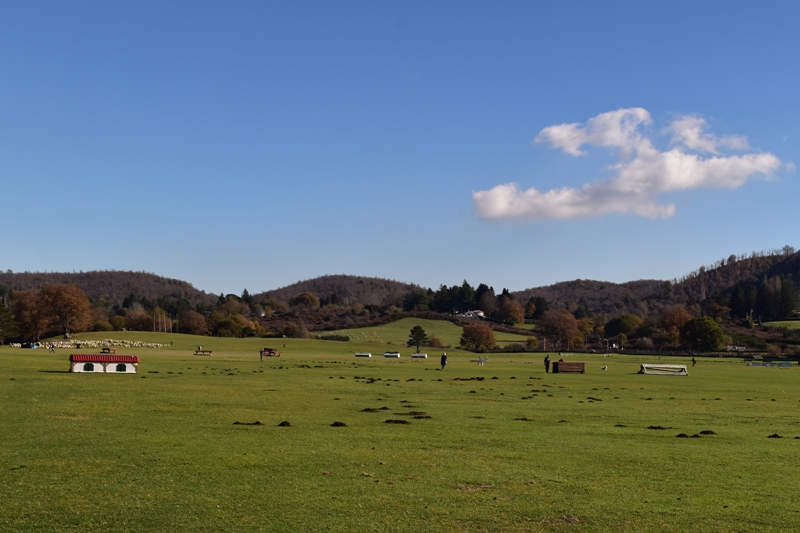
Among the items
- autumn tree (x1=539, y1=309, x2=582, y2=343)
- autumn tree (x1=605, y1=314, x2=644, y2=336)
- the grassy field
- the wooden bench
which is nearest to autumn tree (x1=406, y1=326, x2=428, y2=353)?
autumn tree (x1=539, y1=309, x2=582, y2=343)

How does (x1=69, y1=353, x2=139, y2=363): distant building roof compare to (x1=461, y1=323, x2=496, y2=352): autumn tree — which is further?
(x1=461, y1=323, x2=496, y2=352): autumn tree

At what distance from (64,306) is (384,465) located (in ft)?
423

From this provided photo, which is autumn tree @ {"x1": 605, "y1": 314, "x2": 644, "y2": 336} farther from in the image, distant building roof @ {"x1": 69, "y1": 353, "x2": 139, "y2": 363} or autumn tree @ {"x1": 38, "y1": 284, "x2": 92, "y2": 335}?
distant building roof @ {"x1": 69, "y1": 353, "x2": 139, "y2": 363}

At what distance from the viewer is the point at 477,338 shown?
147250mm

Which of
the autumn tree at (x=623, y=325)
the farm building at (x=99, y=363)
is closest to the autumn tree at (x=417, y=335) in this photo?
the autumn tree at (x=623, y=325)

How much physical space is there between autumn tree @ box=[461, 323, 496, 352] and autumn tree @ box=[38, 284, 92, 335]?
7361 centimetres

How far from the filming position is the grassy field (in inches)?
408

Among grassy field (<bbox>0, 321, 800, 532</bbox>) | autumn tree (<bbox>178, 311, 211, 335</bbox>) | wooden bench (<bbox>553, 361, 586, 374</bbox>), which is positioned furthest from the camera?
autumn tree (<bbox>178, 311, 211, 335</bbox>)

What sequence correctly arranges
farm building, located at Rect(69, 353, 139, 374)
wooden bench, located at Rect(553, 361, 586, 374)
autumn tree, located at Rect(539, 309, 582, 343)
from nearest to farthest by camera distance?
1. farm building, located at Rect(69, 353, 139, 374)
2. wooden bench, located at Rect(553, 361, 586, 374)
3. autumn tree, located at Rect(539, 309, 582, 343)

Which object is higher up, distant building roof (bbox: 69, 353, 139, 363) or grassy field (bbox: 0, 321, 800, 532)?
distant building roof (bbox: 69, 353, 139, 363)

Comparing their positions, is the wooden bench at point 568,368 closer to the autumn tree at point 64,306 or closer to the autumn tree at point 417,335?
the autumn tree at point 417,335

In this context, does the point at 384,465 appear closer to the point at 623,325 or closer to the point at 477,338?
the point at 477,338

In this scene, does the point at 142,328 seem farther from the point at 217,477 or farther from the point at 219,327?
the point at 217,477

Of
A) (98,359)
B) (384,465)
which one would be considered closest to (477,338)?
(98,359)
